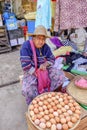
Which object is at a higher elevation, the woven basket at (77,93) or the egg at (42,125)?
the woven basket at (77,93)

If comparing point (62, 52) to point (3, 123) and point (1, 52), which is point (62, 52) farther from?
point (1, 52)

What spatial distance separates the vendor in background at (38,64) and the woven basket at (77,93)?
162 mm

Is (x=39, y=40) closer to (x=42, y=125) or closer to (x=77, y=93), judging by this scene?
(x=77, y=93)

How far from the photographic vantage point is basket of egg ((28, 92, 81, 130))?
1.86m

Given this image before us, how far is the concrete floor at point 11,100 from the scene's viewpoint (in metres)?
2.54

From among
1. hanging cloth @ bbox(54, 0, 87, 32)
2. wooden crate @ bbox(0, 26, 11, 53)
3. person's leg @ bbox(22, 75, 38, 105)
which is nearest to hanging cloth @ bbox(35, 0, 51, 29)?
hanging cloth @ bbox(54, 0, 87, 32)

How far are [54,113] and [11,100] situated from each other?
1.19 m

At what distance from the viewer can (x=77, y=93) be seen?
2385 millimetres

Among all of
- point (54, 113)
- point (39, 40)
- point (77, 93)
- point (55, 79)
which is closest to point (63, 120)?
point (54, 113)

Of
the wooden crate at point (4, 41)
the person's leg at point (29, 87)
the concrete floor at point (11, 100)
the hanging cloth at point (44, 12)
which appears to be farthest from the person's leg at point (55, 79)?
the wooden crate at point (4, 41)

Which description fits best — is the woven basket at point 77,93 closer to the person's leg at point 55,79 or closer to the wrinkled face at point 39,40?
the person's leg at point 55,79

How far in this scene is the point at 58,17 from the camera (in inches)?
108

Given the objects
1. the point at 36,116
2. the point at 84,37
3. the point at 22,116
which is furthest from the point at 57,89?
the point at 84,37

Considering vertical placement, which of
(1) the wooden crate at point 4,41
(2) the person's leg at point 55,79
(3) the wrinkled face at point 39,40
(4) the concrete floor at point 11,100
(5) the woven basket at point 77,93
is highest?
(3) the wrinkled face at point 39,40
